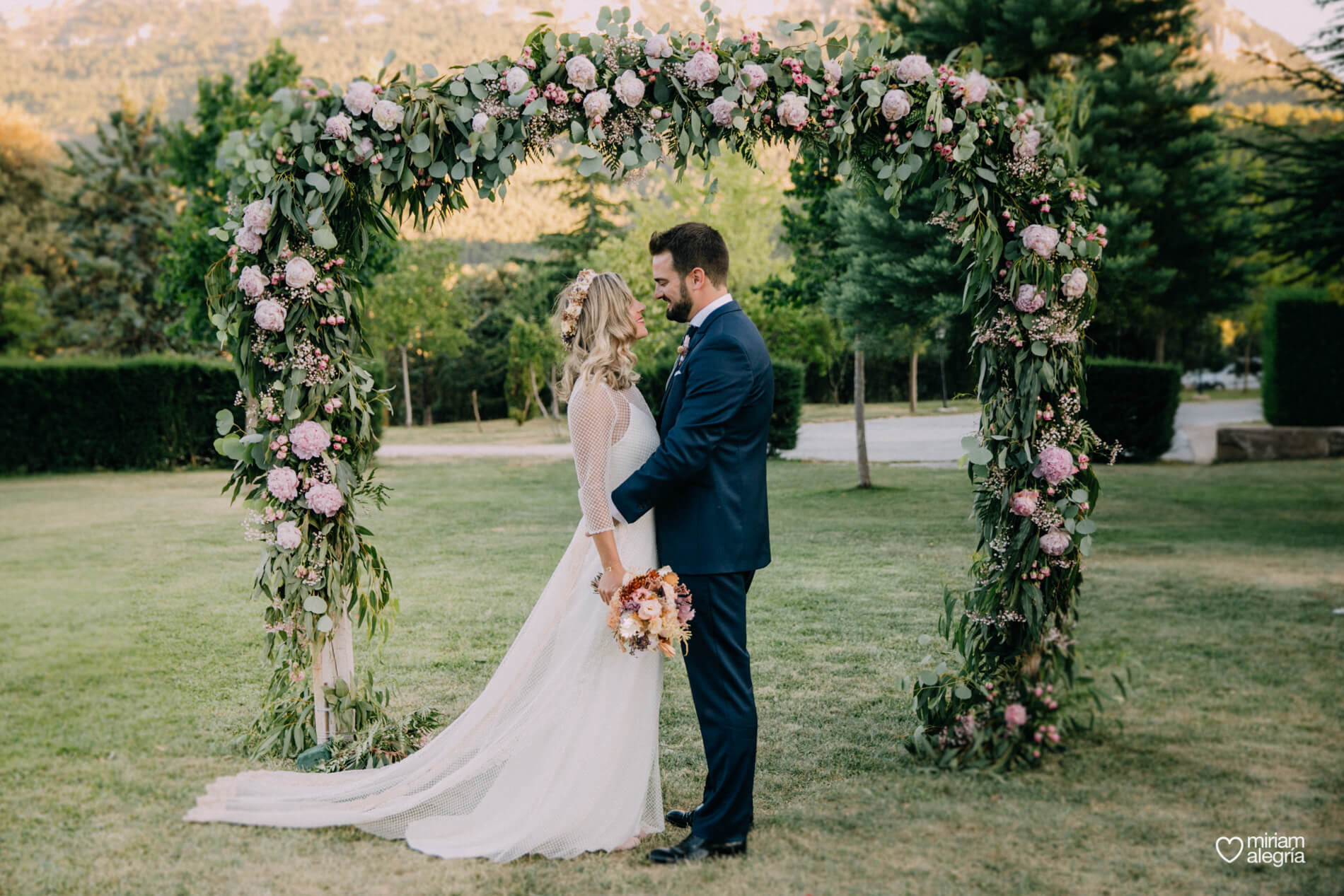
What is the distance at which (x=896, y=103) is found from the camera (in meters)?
4.20

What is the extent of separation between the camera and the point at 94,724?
5.15m

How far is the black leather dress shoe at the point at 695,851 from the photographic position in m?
3.51

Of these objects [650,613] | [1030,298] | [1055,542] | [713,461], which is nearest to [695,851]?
[650,613]

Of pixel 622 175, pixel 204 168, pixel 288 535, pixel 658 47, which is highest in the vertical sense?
pixel 204 168

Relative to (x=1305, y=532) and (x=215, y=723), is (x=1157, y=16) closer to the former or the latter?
(x=1305, y=532)

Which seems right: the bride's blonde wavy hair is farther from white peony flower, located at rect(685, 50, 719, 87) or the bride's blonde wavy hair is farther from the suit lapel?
white peony flower, located at rect(685, 50, 719, 87)

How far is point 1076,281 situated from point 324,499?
340 cm

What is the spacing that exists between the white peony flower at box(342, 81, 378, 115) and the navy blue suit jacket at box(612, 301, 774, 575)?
169 centimetres

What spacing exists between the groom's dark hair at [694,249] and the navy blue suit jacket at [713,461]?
Answer: 15 centimetres

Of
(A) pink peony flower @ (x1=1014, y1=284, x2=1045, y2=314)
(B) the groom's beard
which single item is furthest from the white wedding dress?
(A) pink peony flower @ (x1=1014, y1=284, x2=1045, y2=314)

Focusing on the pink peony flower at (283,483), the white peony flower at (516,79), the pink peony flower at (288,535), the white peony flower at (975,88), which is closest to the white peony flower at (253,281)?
the pink peony flower at (283,483)

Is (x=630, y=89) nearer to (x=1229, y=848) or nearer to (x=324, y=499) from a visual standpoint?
(x=324, y=499)

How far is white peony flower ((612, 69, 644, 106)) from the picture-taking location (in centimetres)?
406

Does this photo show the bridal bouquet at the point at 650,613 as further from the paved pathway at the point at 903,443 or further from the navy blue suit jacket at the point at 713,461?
the paved pathway at the point at 903,443
